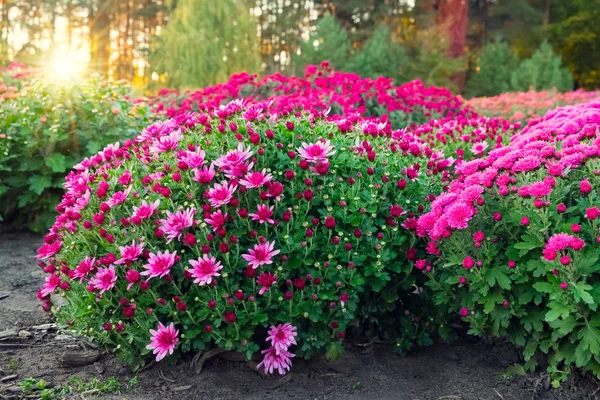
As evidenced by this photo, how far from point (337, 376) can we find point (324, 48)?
13076mm

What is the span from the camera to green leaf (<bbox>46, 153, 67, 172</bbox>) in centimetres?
581

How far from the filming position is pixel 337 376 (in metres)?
3.29

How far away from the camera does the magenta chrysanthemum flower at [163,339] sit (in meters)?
2.93

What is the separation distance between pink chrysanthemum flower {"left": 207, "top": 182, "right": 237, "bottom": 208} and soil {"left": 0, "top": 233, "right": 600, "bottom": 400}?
3.13ft

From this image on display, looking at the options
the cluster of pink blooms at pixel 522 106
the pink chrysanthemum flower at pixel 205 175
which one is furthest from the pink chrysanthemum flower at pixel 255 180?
the cluster of pink blooms at pixel 522 106

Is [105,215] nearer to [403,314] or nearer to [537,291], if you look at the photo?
[403,314]

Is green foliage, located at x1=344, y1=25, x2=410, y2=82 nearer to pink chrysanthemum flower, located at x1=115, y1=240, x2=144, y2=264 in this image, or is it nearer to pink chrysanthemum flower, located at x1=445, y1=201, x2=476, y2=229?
pink chrysanthemum flower, located at x1=445, y1=201, x2=476, y2=229

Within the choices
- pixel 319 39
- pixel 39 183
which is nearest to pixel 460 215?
pixel 39 183

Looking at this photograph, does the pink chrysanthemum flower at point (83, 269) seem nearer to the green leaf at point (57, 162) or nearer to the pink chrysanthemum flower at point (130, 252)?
the pink chrysanthemum flower at point (130, 252)

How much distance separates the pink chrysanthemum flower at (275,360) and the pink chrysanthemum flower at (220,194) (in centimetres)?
78

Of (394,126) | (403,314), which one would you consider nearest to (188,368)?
(403,314)

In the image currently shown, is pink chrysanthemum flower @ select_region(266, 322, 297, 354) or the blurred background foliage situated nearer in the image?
pink chrysanthemum flower @ select_region(266, 322, 297, 354)

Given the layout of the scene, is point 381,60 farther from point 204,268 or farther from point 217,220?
point 204,268

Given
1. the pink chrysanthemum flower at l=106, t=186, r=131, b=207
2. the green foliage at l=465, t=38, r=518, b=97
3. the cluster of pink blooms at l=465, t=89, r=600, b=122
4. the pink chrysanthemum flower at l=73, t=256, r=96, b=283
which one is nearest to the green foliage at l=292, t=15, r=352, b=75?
the green foliage at l=465, t=38, r=518, b=97
